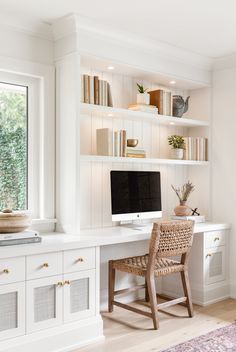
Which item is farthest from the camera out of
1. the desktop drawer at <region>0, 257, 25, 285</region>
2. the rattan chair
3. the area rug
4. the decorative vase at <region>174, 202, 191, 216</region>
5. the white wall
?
the white wall

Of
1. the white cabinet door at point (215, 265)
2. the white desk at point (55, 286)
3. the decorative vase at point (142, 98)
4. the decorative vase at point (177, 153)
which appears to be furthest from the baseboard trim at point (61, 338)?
the decorative vase at point (142, 98)

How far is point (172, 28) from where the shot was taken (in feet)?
12.1

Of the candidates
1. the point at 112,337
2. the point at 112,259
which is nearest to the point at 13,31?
the point at 112,259

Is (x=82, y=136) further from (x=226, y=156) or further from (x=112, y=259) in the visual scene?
(x=226, y=156)

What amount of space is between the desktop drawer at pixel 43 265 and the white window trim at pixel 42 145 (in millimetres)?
604

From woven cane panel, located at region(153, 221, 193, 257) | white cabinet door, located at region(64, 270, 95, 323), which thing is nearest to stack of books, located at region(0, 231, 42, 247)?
white cabinet door, located at region(64, 270, 95, 323)

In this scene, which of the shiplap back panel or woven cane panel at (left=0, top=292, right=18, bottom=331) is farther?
the shiplap back panel

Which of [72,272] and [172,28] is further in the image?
[172,28]

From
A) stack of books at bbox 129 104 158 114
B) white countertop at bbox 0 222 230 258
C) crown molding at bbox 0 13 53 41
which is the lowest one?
white countertop at bbox 0 222 230 258

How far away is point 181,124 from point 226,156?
58cm

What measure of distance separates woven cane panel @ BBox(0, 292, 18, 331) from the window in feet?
2.85

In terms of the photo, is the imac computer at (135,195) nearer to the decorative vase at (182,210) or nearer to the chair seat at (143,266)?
the decorative vase at (182,210)

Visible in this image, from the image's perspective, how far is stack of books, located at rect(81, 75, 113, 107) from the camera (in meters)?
3.69

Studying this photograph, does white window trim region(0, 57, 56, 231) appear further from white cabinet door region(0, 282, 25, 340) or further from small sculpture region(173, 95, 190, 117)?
small sculpture region(173, 95, 190, 117)
